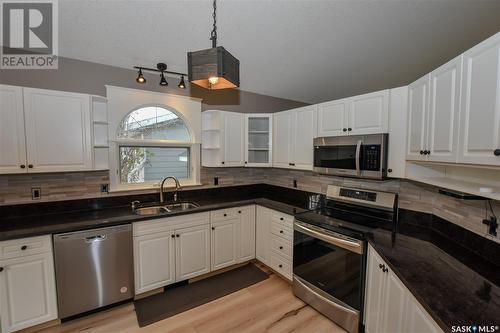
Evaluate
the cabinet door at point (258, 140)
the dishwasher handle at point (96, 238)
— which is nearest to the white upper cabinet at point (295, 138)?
the cabinet door at point (258, 140)

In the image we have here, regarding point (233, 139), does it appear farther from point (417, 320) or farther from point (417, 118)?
point (417, 320)

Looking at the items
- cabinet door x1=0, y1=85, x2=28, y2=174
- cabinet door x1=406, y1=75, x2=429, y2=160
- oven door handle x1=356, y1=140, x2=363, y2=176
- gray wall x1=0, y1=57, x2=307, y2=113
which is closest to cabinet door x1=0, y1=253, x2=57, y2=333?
cabinet door x1=0, y1=85, x2=28, y2=174

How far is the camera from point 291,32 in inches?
76.9

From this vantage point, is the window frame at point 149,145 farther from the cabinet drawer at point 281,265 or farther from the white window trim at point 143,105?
the cabinet drawer at point 281,265

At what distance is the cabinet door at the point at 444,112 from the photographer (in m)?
1.31

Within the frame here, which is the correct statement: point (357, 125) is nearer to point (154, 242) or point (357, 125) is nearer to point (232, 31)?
point (232, 31)

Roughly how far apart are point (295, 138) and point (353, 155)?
894mm

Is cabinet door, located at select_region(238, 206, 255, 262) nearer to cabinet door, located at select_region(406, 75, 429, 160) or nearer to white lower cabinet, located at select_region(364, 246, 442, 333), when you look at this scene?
white lower cabinet, located at select_region(364, 246, 442, 333)

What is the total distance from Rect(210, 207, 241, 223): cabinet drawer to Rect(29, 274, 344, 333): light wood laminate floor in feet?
2.90

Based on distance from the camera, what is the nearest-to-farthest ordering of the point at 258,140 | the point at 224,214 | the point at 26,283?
the point at 26,283, the point at 224,214, the point at 258,140

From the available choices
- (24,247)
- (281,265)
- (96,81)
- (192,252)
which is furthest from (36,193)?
(281,265)

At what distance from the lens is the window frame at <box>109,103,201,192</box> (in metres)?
2.62

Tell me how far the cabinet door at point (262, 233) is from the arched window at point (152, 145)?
4.03ft

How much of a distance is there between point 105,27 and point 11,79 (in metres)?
1.12
